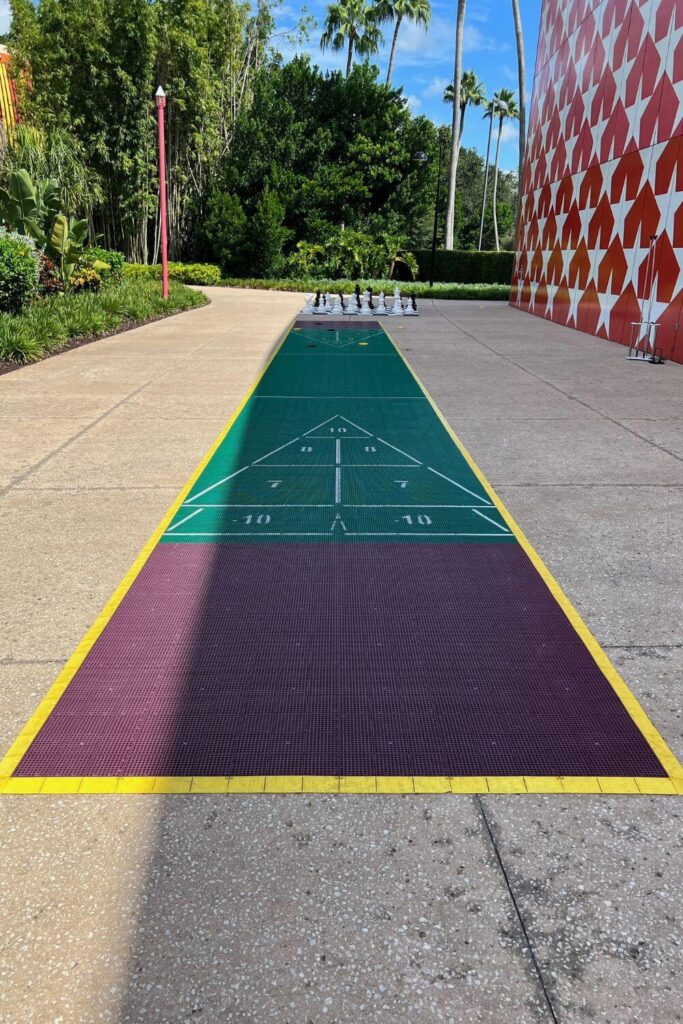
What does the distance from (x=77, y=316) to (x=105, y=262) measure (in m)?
7.84

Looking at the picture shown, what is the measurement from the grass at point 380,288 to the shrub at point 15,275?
60.7ft

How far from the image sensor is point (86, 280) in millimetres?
20891

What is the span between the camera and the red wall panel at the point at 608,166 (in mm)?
14430

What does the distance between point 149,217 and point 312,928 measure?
38398 mm

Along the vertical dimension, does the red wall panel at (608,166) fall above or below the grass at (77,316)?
above

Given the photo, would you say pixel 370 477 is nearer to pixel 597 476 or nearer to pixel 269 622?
pixel 597 476

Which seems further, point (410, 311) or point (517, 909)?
point (410, 311)

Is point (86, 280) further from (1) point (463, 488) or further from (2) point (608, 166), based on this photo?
(1) point (463, 488)

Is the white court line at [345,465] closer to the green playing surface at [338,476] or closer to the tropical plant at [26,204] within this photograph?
the green playing surface at [338,476]

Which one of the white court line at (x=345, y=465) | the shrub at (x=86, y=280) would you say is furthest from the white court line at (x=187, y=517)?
the shrub at (x=86, y=280)

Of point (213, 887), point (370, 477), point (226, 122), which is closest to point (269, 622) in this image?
point (213, 887)

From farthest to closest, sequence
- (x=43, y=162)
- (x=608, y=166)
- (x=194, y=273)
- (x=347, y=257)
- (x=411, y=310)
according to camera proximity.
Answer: (x=347, y=257) → (x=194, y=273) → (x=411, y=310) → (x=43, y=162) → (x=608, y=166)

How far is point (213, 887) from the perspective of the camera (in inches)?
103

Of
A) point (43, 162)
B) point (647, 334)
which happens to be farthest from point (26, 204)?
point (647, 334)
